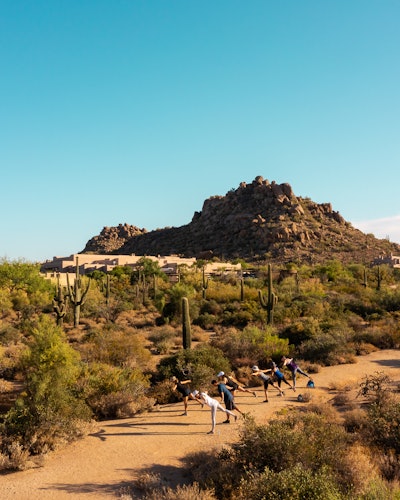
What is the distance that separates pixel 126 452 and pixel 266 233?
3121 inches

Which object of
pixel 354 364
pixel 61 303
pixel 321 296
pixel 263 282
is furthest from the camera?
pixel 263 282

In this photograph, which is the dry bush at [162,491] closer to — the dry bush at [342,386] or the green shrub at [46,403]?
the green shrub at [46,403]

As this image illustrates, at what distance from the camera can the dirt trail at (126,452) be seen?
304 inches

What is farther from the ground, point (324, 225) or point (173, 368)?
point (324, 225)

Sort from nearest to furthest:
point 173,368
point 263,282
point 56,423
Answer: point 56,423, point 173,368, point 263,282

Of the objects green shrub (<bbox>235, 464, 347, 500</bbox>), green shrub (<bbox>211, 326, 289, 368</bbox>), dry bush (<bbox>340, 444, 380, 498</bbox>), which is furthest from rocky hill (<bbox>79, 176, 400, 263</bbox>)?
green shrub (<bbox>235, 464, 347, 500</bbox>)

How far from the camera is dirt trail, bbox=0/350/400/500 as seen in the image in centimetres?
773

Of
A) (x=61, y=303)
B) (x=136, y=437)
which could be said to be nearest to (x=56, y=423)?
(x=136, y=437)

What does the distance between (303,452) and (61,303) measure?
20.7 m

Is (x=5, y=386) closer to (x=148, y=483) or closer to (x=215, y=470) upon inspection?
(x=148, y=483)

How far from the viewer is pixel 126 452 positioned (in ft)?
30.6

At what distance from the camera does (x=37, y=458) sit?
8836 millimetres

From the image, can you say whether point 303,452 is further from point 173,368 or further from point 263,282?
point 263,282

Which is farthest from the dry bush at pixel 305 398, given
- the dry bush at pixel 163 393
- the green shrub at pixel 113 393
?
the green shrub at pixel 113 393
